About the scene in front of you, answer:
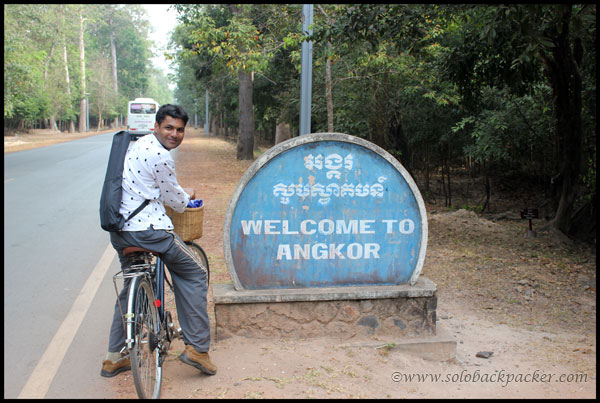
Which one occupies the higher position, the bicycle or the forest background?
the forest background

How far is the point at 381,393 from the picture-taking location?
406 centimetres

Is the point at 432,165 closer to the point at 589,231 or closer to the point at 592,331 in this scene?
the point at 589,231

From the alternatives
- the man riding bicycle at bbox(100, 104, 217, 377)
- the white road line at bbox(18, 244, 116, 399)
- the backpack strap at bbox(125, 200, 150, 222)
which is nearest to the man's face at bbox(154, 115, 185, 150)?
the man riding bicycle at bbox(100, 104, 217, 377)

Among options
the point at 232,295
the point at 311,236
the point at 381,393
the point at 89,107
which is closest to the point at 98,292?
the point at 232,295

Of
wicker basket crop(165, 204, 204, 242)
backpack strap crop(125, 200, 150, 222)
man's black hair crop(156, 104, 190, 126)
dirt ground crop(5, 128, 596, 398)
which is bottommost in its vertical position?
dirt ground crop(5, 128, 596, 398)

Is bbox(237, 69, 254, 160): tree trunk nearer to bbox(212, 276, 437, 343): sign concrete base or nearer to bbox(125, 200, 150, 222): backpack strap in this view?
bbox(212, 276, 437, 343): sign concrete base

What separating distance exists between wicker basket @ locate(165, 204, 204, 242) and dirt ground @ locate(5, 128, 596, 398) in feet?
3.12

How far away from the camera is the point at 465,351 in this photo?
207 inches

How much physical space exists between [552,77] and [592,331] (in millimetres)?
4937

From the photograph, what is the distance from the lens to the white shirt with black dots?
392 cm

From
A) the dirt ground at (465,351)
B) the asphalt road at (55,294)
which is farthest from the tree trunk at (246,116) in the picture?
the dirt ground at (465,351)

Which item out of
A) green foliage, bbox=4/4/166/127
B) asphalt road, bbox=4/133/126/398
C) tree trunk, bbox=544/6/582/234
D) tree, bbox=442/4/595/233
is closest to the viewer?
asphalt road, bbox=4/133/126/398

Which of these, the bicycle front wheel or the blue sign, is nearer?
the bicycle front wheel

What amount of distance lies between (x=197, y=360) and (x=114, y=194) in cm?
129
